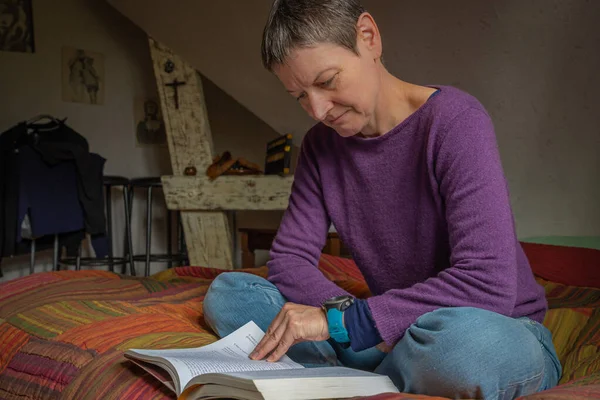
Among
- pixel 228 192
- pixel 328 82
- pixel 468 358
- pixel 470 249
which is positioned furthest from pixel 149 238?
pixel 468 358

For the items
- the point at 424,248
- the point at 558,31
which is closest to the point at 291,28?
the point at 424,248

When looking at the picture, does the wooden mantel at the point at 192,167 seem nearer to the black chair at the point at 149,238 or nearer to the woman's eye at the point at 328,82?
the black chair at the point at 149,238

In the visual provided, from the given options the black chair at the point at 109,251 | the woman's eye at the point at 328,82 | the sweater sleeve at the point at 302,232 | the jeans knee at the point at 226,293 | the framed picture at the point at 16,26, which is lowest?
the black chair at the point at 109,251

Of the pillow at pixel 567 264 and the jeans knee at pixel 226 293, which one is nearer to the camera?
the jeans knee at pixel 226 293

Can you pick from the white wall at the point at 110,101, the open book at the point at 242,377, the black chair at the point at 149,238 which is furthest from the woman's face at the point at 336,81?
the white wall at the point at 110,101

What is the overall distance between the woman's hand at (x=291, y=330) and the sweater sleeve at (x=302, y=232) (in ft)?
0.88

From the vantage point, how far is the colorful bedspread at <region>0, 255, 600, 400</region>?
1.13m

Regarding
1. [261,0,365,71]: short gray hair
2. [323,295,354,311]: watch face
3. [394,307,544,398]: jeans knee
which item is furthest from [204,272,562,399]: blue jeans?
[261,0,365,71]: short gray hair

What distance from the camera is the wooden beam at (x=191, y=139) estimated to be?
400 cm

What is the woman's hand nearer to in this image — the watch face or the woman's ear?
the watch face

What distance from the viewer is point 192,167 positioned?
400 centimetres

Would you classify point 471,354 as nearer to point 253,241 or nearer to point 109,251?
point 253,241

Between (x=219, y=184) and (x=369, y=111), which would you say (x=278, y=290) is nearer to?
(x=369, y=111)

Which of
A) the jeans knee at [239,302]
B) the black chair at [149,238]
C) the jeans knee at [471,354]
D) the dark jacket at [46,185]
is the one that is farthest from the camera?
the black chair at [149,238]
